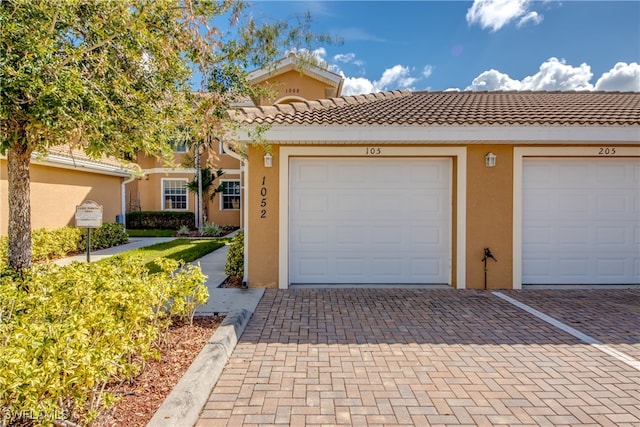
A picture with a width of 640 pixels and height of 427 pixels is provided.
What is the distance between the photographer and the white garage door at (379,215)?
769cm

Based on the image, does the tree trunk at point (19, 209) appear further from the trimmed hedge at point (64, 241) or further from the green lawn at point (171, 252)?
the trimmed hedge at point (64, 241)

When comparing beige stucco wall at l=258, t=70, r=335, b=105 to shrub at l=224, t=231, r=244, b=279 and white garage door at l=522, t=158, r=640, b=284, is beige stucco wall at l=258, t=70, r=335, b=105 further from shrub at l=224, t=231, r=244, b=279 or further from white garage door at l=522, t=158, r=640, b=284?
white garage door at l=522, t=158, r=640, b=284

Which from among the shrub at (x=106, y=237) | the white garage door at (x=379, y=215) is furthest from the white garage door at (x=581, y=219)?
the shrub at (x=106, y=237)

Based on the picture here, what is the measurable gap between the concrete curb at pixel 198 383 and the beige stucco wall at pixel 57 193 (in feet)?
34.8

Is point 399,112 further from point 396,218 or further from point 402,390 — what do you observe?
point 402,390

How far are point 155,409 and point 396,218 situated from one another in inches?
232

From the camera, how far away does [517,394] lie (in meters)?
3.44

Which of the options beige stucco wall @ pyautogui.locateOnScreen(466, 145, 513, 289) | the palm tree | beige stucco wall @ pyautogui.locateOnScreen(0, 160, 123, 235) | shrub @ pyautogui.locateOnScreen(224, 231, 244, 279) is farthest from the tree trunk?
the palm tree

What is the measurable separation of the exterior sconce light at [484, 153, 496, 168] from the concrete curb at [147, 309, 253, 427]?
19.5 ft

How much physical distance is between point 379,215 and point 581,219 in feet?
14.5

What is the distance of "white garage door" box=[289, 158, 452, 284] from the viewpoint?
7691mm

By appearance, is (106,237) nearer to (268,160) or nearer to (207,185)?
(207,185)

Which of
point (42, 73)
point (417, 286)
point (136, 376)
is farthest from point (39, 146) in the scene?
point (417, 286)

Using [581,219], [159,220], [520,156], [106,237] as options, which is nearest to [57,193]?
[106,237]
